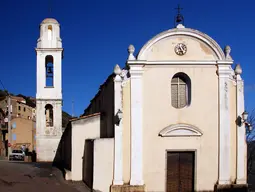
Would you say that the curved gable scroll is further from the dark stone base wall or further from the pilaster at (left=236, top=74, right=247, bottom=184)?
the dark stone base wall

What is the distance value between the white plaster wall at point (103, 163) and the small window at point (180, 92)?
3.25 metres

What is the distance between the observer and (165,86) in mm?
16344

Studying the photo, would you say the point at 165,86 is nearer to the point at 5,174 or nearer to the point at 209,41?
the point at 209,41

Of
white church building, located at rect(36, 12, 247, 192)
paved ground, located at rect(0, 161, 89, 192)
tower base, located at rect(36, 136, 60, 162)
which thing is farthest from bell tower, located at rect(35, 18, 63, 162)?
white church building, located at rect(36, 12, 247, 192)

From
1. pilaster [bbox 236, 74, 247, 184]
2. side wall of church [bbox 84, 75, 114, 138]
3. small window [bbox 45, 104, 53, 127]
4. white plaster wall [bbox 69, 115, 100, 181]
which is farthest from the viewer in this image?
small window [bbox 45, 104, 53, 127]

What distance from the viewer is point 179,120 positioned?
16297mm

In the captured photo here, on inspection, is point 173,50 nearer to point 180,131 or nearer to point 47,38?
point 180,131

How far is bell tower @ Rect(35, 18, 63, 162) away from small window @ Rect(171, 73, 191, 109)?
17.9 m

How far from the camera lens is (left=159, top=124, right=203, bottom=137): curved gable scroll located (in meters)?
16.1

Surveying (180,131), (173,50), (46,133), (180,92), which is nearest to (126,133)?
(180,131)

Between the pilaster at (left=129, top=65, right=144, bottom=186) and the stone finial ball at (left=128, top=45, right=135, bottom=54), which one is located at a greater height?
the stone finial ball at (left=128, top=45, right=135, bottom=54)

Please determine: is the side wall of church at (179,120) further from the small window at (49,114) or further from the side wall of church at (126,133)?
the small window at (49,114)

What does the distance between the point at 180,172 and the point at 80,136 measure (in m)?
5.26

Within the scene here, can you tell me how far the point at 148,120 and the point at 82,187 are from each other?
13.9ft
